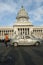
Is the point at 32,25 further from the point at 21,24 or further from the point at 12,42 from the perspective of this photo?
the point at 12,42

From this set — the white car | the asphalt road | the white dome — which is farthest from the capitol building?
the asphalt road

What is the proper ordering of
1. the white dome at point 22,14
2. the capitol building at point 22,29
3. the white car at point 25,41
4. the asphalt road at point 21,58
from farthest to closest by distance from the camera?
the white dome at point 22,14
the capitol building at point 22,29
the white car at point 25,41
the asphalt road at point 21,58

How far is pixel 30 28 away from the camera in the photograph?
4326 inches

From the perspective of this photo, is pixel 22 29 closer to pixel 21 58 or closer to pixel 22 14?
pixel 22 14

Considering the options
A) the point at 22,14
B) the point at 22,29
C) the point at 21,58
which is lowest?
the point at 21,58

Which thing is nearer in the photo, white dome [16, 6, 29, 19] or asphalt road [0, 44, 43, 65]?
asphalt road [0, 44, 43, 65]

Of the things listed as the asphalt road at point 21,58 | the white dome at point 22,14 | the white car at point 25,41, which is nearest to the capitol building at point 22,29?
the white dome at point 22,14

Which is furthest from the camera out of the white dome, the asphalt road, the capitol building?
the white dome

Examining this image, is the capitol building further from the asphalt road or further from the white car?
the asphalt road

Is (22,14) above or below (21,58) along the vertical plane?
above

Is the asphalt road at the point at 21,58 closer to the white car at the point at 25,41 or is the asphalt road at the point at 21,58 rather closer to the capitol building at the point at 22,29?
the white car at the point at 25,41

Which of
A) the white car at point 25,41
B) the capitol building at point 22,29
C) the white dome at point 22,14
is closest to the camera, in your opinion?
the white car at point 25,41

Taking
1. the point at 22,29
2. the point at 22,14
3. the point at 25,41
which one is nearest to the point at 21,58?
the point at 25,41

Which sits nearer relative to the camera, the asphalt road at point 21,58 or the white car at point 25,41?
the asphalt road at point 21,58
